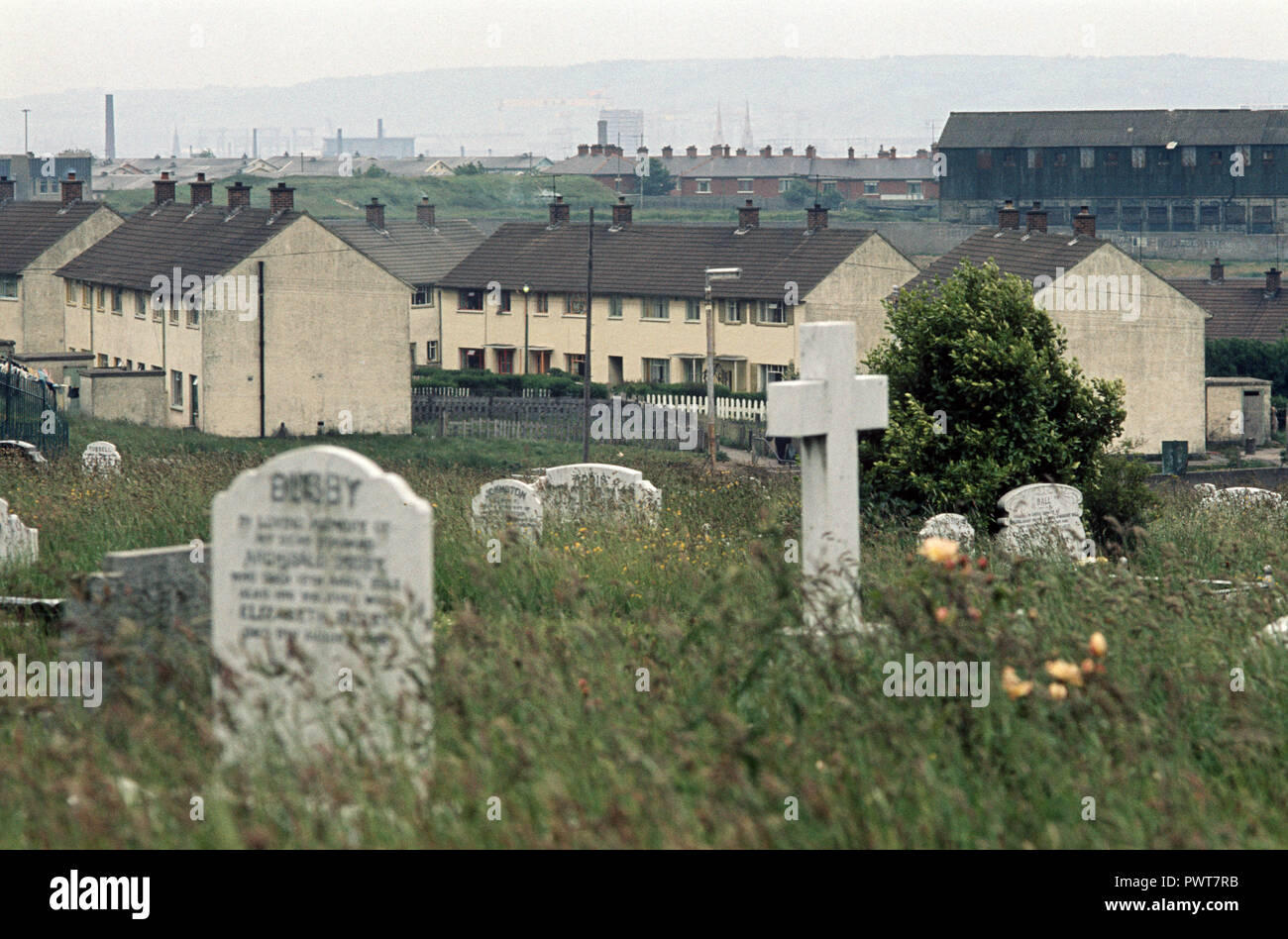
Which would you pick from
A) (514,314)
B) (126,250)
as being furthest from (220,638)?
(514,314)

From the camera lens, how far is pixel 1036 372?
1861 cm

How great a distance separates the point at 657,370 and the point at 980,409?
42080mm

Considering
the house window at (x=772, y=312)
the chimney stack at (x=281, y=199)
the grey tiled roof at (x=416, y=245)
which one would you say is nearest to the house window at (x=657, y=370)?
the house window at (x=772, y=312)

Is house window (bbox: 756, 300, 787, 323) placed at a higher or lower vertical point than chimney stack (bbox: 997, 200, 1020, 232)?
lower

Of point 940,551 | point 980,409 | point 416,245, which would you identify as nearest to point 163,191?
point 416,245

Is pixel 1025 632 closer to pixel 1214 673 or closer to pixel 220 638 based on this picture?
pixel 1214 673

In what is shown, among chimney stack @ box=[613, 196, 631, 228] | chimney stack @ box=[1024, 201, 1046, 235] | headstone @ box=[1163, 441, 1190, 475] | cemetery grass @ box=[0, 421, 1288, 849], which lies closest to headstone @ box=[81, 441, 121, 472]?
cemetery grass @ box=[0, 421, 1288, 849]

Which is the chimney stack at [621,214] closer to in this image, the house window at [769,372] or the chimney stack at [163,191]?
the house window at [769,372]

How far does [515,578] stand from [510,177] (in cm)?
14489

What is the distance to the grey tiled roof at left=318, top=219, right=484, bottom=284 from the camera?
68.8 m

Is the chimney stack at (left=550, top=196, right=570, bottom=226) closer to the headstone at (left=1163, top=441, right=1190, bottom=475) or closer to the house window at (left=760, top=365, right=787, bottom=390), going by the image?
the house window at (left=760, top=365, right=787, bottom=390)

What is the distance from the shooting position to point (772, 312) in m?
57.2

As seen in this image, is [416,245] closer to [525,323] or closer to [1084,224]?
[525,323]

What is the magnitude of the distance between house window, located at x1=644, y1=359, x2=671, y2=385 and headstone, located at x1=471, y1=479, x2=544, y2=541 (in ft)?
144
